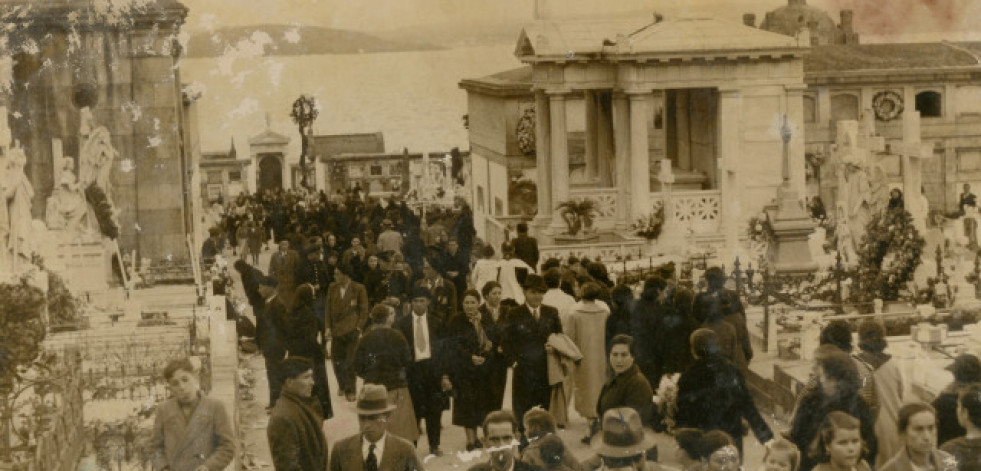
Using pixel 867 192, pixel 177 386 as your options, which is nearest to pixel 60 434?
pixel 177 386

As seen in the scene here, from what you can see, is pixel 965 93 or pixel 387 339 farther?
pixel 965 93

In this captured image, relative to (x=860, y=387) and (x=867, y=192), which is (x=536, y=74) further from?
(x=860, y=387)

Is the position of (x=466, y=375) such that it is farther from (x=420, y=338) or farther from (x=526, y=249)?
(x=526, y=249)

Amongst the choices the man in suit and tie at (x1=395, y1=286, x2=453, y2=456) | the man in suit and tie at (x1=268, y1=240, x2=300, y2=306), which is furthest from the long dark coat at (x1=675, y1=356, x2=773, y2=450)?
the man in suit and tie at (x1=268, y1=240, x2=300, y2=306)

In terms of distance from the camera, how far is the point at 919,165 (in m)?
11.0

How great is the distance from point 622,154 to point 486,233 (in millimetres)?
967

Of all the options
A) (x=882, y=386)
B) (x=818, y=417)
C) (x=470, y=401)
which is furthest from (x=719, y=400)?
(x=470, y=401)

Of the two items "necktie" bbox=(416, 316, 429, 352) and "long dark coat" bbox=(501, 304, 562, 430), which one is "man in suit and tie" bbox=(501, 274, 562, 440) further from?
"necktie" bbox=(416, 316, 429, 352)

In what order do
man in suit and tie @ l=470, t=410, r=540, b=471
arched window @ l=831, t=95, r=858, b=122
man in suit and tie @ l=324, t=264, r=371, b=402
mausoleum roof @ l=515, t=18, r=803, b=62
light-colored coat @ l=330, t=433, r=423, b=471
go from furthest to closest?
arched window @ l=831, t=95, r=858, b=122
mausoleum roof @ l=515, t=18, r=803, b=62
man in suit and tie @ l=324, t=264, r=371, b=402
light-colored coat @ l=330, t=433, r=423, b=471
man in suit and tie @ l=470, t=410, r=540, b=471

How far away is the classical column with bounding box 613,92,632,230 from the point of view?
427 inches

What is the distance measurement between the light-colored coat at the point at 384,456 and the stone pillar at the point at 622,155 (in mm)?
3486

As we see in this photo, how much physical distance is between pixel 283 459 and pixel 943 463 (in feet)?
9.10

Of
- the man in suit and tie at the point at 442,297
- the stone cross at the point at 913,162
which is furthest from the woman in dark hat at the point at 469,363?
the stone cross at the point at 913,162

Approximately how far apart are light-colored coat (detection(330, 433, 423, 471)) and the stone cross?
175 inches
